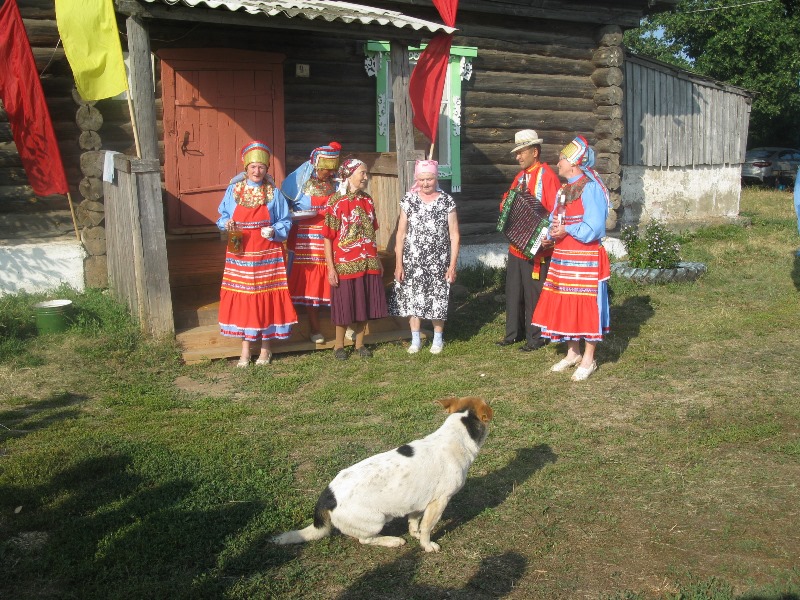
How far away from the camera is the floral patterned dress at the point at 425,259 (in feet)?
24.9

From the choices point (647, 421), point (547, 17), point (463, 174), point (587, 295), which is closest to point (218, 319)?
point (587, 295)

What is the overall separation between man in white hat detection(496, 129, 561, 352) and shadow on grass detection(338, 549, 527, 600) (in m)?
3.75

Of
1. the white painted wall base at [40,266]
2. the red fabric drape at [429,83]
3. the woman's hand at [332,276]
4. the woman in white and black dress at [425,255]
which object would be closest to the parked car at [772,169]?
the red fabric drape at [429,83]

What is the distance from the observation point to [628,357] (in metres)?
7.57

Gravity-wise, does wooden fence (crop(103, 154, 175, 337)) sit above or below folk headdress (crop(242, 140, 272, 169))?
below

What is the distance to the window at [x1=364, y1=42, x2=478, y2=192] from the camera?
35.2 ft

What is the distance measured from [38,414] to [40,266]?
3476mm

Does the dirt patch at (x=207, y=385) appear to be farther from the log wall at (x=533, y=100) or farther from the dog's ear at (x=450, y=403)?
the log wall at (x=533, y=100)

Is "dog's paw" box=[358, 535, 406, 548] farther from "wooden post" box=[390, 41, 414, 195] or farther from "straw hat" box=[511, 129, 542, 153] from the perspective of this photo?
"wooden post" box=[390, 41, 414, 195]

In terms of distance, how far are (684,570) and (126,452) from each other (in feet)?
10.7

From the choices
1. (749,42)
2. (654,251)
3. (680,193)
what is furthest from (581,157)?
(749,42)

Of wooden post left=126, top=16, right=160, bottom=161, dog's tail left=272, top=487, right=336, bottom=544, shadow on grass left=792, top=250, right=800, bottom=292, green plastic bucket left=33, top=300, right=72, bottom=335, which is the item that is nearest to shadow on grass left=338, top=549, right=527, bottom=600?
dog's tail left=272, top=487, right=336, bottom=544

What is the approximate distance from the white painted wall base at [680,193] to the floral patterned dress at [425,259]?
6.54 meters

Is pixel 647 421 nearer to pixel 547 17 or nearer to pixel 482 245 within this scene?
pixel 482 245
